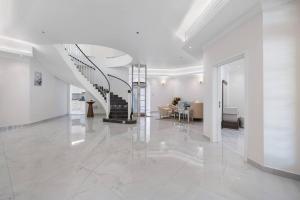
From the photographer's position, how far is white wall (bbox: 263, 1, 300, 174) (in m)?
2.76

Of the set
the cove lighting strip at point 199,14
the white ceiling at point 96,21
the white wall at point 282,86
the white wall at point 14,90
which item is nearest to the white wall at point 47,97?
the white wall at point 14,90

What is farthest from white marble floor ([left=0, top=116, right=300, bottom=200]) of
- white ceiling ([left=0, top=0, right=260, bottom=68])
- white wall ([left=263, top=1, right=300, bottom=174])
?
white ceiling ([left=0, top=0, right=260, bottom=68])

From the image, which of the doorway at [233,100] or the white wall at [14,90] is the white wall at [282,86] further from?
the white wall at [14,90]

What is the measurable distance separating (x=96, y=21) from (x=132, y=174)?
3.87 metres

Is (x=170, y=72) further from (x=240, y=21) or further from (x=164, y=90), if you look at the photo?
(x=240, y=21)

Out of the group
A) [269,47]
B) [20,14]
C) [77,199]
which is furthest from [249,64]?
[20,14]

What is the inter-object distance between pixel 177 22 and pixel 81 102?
10.3 meters

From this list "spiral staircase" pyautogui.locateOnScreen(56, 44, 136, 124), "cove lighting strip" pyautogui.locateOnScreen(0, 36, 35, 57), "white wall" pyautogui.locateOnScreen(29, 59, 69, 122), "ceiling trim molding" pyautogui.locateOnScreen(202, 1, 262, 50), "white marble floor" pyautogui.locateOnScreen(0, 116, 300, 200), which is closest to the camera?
"white marble floor" pyautogui.locateOnScreen(0, 116, 300, 200)

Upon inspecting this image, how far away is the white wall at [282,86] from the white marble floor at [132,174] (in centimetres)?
40

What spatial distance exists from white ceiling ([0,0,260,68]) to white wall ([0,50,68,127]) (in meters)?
1.45

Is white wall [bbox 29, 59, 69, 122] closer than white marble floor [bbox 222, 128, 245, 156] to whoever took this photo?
No

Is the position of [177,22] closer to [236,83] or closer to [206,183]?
[206,183]

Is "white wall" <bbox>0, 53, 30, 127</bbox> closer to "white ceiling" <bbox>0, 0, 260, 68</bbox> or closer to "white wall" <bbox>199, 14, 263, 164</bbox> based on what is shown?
"white ceiling" <bbox>0, 0, 260, 68</bbox>

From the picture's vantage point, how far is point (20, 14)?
4.25 meters
